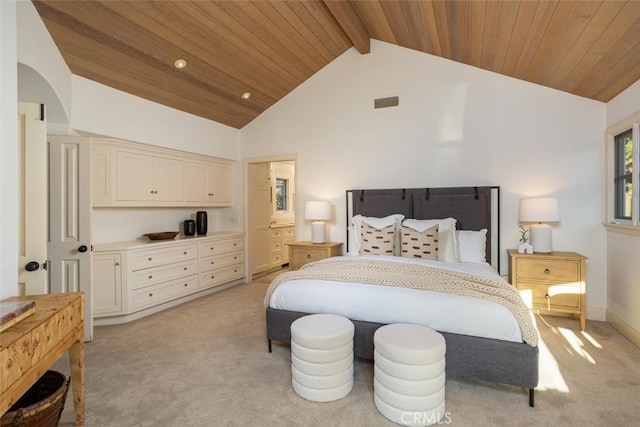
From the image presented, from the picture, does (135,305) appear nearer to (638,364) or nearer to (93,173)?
(93,173)

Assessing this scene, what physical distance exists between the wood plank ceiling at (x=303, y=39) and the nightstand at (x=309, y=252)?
7.85 feet

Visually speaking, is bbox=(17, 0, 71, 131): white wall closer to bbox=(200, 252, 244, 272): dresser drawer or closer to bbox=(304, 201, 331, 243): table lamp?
bbox=(200, 252, 244, 272): dresser drawer

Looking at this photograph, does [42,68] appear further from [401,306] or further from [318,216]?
[401,306]

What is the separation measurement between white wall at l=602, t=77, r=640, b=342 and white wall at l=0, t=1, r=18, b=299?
4683 millimetres

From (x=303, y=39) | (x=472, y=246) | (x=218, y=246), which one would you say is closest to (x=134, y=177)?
(x=218, y=246)

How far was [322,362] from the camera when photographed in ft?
6.93

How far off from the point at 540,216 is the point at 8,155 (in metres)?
4.41

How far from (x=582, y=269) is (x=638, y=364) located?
940mm

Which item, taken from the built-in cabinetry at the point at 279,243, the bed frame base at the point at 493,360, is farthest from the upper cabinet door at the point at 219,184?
the bed frame base at the point at 493,360

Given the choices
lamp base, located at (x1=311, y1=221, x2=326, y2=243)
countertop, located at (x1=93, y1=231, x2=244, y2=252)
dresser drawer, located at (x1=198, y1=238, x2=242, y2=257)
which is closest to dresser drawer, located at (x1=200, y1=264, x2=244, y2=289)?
dresser drawer, located at (x1=198, y1=238, x2=242, y2=257)

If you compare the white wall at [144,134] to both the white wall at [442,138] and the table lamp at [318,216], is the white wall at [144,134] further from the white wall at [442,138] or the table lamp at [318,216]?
the table lamp at [318,216]

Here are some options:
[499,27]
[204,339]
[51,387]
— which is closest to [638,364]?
[499,27]

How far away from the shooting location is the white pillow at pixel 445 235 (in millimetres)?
3523

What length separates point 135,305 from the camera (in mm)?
3721
